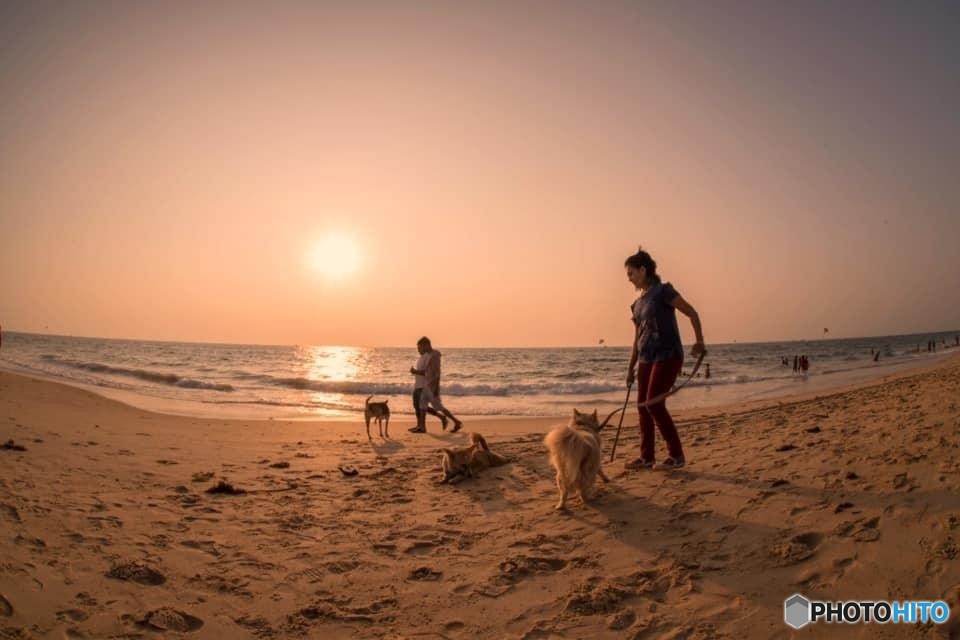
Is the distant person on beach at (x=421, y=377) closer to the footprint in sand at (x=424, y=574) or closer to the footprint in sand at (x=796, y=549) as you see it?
the footprint in sand at (x=424, y=574)

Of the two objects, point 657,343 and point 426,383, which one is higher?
point 657,343

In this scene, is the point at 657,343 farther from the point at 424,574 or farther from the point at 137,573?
the point at 137,573

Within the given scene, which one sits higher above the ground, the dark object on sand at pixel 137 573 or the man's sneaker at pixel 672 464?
the man's sneaker at pixel 672 464

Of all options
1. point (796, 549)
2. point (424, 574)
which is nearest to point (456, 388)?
point (424, 574)

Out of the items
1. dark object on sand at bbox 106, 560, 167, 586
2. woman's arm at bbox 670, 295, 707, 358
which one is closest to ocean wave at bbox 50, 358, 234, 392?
dark object on sand at bbox 106, 560, 167, 586

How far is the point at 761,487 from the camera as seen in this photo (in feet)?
16.0

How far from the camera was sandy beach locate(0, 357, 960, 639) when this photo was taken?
3.21 metres

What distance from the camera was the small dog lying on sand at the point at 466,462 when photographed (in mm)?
7055

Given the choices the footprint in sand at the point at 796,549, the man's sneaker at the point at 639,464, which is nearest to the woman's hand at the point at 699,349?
the man's sneaker at the point at 639,464

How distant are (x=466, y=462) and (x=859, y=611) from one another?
192 inches

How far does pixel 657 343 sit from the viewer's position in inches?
228

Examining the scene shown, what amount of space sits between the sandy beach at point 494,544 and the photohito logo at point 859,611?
6 centimetres

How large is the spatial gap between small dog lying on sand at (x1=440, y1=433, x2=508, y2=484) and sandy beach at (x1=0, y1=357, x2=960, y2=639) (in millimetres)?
175

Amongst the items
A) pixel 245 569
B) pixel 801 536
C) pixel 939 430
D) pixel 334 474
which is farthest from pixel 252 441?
pixel 939 430
